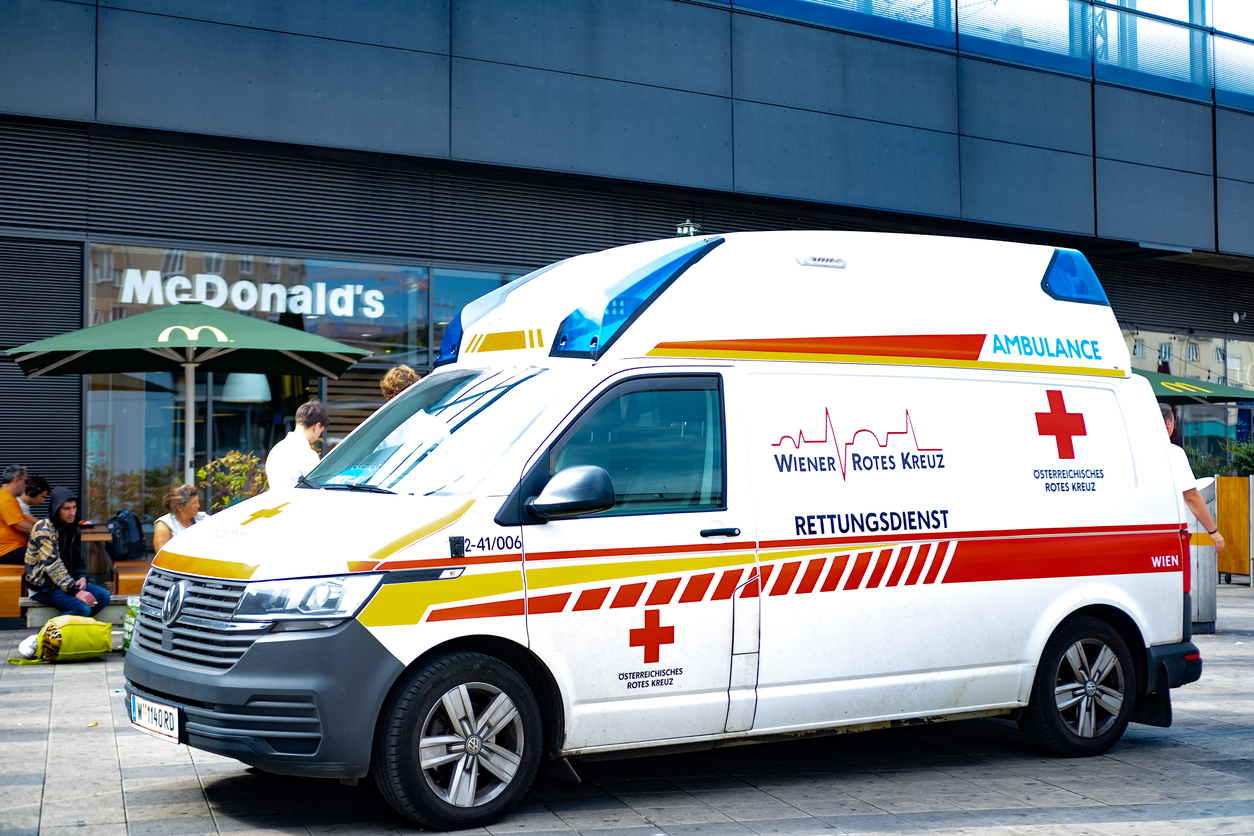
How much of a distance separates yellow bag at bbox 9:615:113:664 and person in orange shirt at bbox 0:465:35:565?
70.3 inches

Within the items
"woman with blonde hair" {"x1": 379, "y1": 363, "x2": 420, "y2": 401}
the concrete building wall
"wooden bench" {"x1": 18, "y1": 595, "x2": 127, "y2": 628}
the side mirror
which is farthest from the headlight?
the concrete building wall

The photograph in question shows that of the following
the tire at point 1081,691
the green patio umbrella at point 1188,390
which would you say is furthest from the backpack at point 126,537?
the green patio umbrella at point 1188,390

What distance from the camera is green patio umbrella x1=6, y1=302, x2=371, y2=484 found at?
10.0m

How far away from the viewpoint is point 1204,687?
8.80m

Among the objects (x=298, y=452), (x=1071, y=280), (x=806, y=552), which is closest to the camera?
(x=806, y=552)

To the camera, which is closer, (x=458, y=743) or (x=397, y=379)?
(x=458, y=743)

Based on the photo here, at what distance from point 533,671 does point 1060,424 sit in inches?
125

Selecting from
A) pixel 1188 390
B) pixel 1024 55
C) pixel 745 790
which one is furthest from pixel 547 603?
pixel 1024 55

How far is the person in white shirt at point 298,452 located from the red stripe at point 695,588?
3656 millimetres

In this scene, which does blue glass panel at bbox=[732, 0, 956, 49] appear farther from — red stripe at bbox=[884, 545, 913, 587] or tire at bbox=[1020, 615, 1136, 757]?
red stripe at bbox=[884, 545, 913, 587]

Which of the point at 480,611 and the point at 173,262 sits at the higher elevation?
the point at 173,262

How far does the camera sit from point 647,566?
17.3 feet

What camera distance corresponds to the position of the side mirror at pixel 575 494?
5.00 metres

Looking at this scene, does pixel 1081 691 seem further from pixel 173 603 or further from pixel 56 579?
pixel 56 579
